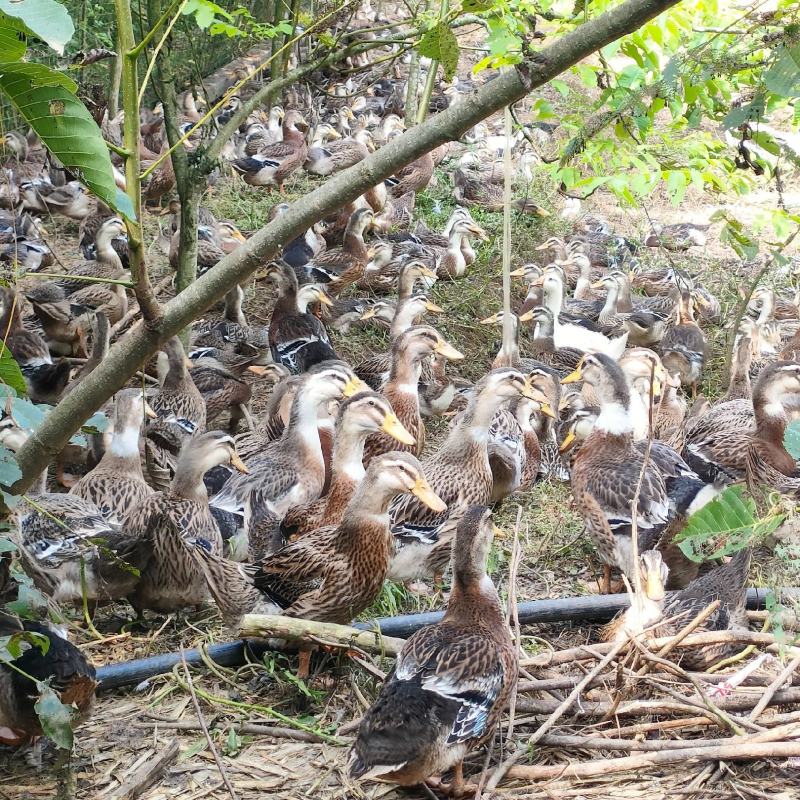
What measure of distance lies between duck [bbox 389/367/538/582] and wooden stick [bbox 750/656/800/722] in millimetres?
1752

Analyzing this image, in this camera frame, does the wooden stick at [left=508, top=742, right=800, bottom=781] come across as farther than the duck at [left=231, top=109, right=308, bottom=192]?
No

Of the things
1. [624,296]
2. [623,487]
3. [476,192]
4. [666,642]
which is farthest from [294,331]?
[476,192]

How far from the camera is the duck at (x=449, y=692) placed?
111 inches

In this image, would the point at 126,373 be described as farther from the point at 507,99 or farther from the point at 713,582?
the point at 713,582

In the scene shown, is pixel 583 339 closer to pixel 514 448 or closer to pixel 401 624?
pixel 514 448

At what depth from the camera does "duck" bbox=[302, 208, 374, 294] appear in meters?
8.89

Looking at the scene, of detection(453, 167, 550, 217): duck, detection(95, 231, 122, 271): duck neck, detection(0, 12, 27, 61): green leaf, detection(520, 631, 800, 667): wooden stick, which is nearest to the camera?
detection(0, 12, 27, 61): green leaf

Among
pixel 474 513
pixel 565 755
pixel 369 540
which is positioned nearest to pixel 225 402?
pixel 369 540

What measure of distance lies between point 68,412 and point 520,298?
7684 millimetres

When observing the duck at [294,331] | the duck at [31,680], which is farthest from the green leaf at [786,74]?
the duck at [294,331]

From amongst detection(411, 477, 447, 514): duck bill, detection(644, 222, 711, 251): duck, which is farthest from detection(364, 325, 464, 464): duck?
detection(644, 222, 711, 251): duck

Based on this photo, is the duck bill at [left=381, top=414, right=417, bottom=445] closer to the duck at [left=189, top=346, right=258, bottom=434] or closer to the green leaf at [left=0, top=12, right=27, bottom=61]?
the duck at [left=189, top=346, right=258, bottom=434]

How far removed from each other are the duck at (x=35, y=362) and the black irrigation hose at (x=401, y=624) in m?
2.91

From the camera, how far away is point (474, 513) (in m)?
3.52
